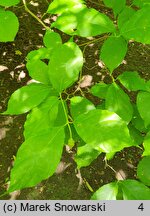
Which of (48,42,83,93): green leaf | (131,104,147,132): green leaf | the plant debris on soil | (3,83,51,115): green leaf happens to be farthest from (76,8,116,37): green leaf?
the plant debris on soil

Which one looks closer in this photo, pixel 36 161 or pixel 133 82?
pixel 36 161

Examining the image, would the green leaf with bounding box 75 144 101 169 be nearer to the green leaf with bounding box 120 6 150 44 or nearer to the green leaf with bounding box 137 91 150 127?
the green leaf with bounding box 137 91 150 127

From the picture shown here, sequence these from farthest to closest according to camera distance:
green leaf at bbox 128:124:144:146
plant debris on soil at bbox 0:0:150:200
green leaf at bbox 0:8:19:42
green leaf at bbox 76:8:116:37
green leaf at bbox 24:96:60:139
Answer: plant debris on soil at bbox 0:0:150:200 → green leaf at bbox 128:124:144:146 → green leaf at bbox 0:8:19:42 → green leaf at bbox 76:8:116:37 → green leaf at bbox 24:96:60:139

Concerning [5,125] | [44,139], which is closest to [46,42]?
[44,139]

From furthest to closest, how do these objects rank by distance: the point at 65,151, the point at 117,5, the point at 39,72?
1. the point at 65,151
2. the point at 117,5
3. the point at 39,72

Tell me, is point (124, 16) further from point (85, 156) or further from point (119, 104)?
point (85, 156)

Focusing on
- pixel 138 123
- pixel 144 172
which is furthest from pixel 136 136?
pixel 144 172

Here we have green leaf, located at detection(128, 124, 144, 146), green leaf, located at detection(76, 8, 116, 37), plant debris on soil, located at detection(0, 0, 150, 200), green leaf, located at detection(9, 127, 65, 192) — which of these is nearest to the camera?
green leaf, located at detection(9, 127, 65, 192)
